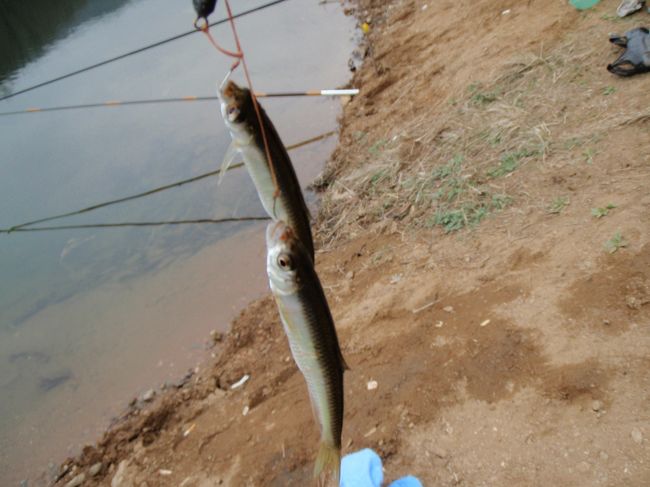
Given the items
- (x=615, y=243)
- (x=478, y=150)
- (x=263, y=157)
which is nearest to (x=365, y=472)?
(x=263, y=157)

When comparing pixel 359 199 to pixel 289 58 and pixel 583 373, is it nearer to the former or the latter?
pixel 583 373

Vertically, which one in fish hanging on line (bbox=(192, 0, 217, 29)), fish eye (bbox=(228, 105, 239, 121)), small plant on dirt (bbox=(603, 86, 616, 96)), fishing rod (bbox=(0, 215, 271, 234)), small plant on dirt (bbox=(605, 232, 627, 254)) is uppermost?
fish hanging on line (bbox=(192, 0, 217, 29))

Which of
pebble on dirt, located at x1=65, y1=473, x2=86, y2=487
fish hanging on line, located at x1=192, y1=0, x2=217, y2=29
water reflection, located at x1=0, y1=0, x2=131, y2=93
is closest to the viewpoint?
fish hanging on line, located at x1=192, y1=0, x2=217, y2=29

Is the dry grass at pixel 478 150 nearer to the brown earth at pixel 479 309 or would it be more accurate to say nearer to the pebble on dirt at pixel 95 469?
the brown earth at pixel 479 309

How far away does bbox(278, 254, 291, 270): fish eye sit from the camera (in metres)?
1.62

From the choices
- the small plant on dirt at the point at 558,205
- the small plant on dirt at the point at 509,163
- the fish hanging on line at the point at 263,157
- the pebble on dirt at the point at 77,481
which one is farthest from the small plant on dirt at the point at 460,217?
the pebble on dirt at the point at 77,481

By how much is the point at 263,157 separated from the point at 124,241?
274 inches

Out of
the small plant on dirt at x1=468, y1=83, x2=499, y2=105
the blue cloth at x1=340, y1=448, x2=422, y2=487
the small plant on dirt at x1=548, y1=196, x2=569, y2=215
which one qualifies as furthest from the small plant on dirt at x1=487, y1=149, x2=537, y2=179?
the blue cloth at x1=340, y1=448, x2=422, y2=487

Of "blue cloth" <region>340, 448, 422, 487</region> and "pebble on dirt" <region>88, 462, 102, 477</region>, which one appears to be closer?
"blue cloth" <region>340, 448, 422, 487</region>

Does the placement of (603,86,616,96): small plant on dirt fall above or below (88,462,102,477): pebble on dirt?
above

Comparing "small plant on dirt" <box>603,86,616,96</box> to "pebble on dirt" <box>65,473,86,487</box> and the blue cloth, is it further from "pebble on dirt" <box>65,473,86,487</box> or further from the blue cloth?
"pebble on dirt" <box>65,473,86,487</box>

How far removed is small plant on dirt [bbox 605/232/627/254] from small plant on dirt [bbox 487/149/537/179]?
4.93 ft

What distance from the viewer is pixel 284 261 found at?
1.62 meters

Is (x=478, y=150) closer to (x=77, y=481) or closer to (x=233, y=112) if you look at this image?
(x=233, y=112)
